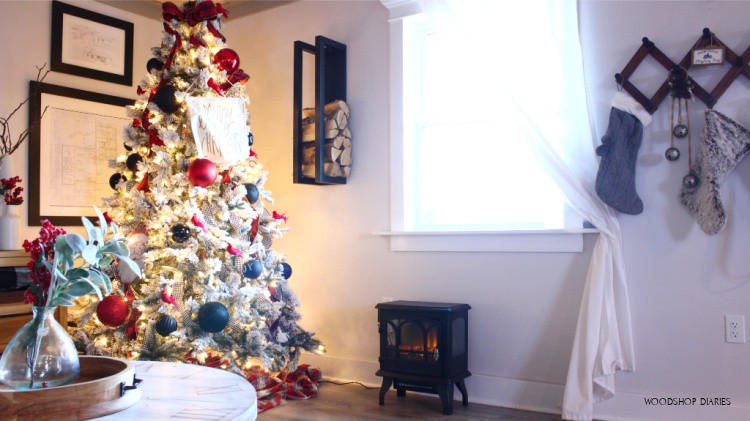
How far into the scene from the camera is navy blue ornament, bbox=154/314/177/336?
2961mm

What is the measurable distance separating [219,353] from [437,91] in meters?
1.90

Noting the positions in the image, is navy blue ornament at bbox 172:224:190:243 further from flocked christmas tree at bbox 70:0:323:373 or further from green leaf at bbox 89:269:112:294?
green leaf at bbox 89:269:112:294

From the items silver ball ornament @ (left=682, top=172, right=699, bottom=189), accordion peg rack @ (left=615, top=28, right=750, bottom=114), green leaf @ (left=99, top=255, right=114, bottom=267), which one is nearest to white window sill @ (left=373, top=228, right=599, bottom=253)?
silver ball ornament @ (left=682, top=172, right=699, bottom=189)

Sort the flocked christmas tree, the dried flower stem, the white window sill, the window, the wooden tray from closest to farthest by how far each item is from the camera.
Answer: the wooden tray → the flocked christmas tree → the white window sill → the window → the dried flower stem

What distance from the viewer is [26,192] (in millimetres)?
3840

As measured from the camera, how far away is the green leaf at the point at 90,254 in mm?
1178

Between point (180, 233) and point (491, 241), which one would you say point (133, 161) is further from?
point (491, 241)

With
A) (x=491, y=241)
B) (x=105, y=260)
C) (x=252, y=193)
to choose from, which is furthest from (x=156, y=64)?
(x=105, y=260)

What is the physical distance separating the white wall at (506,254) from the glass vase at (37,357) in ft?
8.25

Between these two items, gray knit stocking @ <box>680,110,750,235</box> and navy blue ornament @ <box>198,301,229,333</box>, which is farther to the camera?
navy blue ornament @ <box>198,301,229,333</box>

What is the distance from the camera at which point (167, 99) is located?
126 inches

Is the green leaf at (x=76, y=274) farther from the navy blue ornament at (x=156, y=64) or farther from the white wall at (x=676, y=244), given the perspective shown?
the white wall at (x=676, y=244)

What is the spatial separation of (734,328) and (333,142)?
2293mm

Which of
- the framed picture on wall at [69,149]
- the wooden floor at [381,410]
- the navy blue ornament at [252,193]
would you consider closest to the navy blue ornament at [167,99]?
the navy blue ornament at [252,193]
